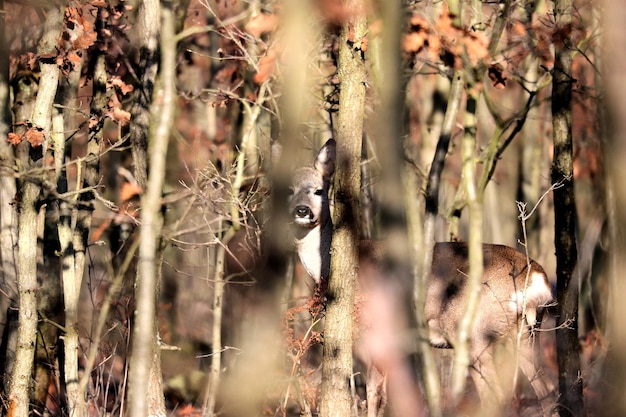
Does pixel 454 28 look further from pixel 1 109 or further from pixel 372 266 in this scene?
pixel 1 109

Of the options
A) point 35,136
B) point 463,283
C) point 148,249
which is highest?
point 35,136

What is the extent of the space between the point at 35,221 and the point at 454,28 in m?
3.52

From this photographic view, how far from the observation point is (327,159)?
8.40 m

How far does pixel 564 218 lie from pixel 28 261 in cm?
414

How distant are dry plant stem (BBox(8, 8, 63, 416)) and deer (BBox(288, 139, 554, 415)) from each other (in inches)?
102

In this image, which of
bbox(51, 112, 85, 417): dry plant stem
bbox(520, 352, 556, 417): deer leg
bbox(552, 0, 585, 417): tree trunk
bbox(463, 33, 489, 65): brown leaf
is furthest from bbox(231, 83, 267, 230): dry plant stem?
bbox(520, 352, 556, 417): deer leg

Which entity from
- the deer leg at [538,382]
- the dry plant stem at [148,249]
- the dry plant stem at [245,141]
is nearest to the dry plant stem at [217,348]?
the dry plant stem at [245,141]

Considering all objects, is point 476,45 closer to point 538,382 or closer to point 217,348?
point 538,382

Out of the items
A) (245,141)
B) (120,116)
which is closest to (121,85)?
(120,116)

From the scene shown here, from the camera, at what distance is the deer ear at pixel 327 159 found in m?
8.30

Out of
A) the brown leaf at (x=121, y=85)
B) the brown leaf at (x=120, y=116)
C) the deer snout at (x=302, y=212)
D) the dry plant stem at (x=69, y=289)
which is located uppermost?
the brown leaf at (x=121, y=85)

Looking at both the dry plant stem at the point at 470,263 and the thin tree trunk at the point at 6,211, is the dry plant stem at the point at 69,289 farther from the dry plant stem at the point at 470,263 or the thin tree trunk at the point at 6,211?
the dry plant stem at the point at 470,263

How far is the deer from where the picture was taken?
A: 8.09m

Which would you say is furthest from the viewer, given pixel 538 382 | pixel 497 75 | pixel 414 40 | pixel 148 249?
pixel 538 382
